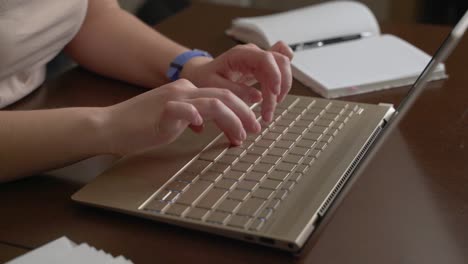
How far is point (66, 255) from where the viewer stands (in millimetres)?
579

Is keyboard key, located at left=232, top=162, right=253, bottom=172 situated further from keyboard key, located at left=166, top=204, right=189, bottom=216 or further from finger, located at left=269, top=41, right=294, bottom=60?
finger, located at left=269, top=41, right=294, bottom=60

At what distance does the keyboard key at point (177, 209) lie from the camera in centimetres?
63

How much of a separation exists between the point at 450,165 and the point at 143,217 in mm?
379

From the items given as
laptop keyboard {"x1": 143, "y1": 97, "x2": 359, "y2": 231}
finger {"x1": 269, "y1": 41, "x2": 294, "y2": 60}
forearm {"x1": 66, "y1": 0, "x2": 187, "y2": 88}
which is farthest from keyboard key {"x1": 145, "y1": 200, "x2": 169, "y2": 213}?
forearm {"x1": 66, "y1": 0, "x2": 187, "y2": 88}

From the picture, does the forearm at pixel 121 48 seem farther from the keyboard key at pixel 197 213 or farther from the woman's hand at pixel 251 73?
the keyboard key at pixel 197 213

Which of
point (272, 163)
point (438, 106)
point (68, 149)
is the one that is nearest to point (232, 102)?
point (272, 163)

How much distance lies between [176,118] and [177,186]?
0.08m

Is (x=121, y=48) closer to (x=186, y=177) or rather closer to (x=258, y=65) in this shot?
(x=258, y=65)

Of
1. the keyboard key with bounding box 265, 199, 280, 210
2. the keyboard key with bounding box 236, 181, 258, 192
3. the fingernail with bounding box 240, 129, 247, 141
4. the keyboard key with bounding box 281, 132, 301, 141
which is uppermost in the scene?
the fingernail with bounding box 240, 129, 247, 141

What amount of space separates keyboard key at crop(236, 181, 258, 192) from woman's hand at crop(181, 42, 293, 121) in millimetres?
148

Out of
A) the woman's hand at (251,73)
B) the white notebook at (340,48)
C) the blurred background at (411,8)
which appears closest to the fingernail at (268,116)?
the woman's hand at (251,73)

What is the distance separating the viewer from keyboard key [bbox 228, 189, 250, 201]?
64 centimetres

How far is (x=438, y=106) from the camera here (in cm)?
93

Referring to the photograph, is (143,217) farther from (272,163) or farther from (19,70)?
(19,70)
